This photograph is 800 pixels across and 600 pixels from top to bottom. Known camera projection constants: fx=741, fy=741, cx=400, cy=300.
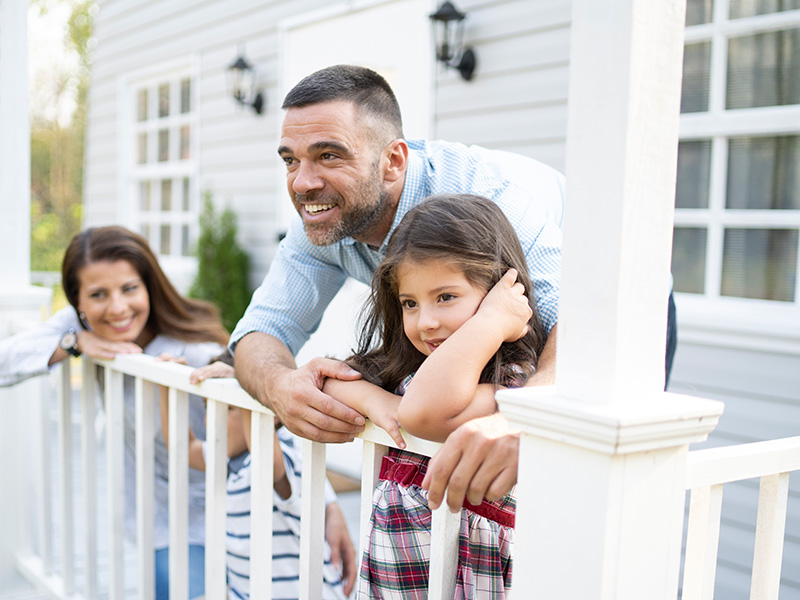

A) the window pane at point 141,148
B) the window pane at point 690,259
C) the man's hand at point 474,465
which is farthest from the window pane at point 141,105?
the man's hand at point 474,465

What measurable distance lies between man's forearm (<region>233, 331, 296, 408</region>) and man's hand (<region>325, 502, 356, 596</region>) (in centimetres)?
64

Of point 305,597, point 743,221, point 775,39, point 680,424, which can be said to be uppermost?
point 775,39

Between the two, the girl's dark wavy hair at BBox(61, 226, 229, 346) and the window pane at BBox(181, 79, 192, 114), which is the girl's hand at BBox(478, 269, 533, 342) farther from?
the window pane at BBox(181, 79, 192, 114)

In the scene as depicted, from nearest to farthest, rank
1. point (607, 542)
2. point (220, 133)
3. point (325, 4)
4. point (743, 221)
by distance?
point (607, 542)
point (743, 221)
point (325, 4)
point (220, 133)

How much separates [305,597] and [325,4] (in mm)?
3931

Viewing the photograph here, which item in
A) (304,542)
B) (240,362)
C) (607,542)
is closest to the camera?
(607,542)

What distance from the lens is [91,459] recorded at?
2381mm

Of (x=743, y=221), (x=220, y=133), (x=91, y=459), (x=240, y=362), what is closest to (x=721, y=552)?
(x=743, y=221)

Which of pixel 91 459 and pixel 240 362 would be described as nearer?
pixel 240 362

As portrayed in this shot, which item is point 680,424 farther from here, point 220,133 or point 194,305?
point 220,133

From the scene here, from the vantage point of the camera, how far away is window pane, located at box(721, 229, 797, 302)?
2.80 metres

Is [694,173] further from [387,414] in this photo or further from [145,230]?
[145,230]

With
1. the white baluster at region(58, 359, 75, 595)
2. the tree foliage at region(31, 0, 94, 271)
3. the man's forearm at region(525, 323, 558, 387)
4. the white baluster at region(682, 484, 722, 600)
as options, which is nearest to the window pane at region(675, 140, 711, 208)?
the man's forearm at region(525, 323, 558, 387)

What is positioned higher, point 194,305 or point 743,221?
point 743,221
